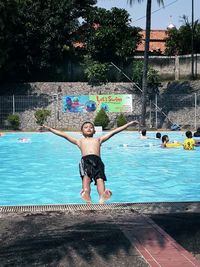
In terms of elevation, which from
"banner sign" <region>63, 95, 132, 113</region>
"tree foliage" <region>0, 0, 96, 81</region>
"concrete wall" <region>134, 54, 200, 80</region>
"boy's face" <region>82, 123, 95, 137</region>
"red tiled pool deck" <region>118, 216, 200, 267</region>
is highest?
"tree foliage" <region>0, 0, 96, 81</region>

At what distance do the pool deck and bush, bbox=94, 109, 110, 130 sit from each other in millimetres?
23576

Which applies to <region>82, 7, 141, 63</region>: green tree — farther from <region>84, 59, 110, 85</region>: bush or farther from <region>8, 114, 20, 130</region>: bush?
<region>8, 114, 20, 130</region>: bush

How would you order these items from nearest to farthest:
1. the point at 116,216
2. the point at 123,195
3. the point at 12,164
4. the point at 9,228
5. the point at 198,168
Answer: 1. the point at 9,228
2. the point at 116,216
3. the point at 123,195
4. the point at 198,168
5. the point at 12,164

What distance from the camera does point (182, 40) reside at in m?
37.5

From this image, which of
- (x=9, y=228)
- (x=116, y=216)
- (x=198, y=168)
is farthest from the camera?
(x=198, y=168)

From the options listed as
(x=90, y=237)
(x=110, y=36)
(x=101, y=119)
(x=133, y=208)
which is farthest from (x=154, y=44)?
(x=90, y=237)

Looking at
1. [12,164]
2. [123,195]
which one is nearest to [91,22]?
[12,164]

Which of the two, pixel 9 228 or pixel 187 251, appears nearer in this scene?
pixel 187 251

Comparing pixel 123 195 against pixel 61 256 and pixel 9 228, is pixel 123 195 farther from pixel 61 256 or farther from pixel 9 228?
pixel 61 256

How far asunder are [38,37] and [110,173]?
2176cm

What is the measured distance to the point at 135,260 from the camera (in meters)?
3.90

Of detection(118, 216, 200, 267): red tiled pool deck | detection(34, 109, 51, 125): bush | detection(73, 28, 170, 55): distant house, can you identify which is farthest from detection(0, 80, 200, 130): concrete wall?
detection(118, 216, 200, 267): red tiled pool deck

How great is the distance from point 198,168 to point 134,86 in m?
18.6

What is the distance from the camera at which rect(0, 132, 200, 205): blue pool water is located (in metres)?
10.9
